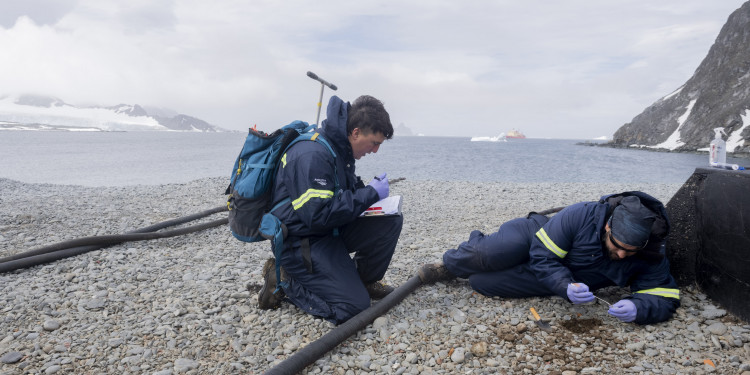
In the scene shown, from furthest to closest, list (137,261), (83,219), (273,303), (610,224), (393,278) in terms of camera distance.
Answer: (83,219) → (137,261) → (393,278) → (273,303) → (610,224)

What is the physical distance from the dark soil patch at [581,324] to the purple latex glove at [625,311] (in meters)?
0.17

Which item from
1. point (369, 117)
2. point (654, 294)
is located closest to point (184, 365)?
→ point (369, 117)

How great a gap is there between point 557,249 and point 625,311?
661 mm

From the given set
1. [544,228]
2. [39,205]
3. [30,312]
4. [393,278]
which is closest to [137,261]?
[30,312]

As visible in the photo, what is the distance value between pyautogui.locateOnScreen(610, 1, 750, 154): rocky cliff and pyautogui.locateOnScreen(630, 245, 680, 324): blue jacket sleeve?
6364 cm

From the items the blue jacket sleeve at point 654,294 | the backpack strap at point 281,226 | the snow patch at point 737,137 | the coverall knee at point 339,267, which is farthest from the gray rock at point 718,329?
the snow patch at point 737,137

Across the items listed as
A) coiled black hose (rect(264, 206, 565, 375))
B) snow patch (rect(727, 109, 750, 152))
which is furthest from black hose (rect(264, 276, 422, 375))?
snow patch (rect(727, 109, 750, 152))

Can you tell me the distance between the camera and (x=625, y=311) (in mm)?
3484

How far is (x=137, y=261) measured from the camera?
17.5ft

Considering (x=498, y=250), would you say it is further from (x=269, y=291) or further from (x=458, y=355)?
(x=269, y=291)

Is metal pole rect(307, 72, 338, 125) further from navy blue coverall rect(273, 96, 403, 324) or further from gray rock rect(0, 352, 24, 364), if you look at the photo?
gray rock rect(0, 352, 24, 364)

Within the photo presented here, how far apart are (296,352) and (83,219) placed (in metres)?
6.54

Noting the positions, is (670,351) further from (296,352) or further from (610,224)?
(296,352)

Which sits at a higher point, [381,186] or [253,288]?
[381,186]
